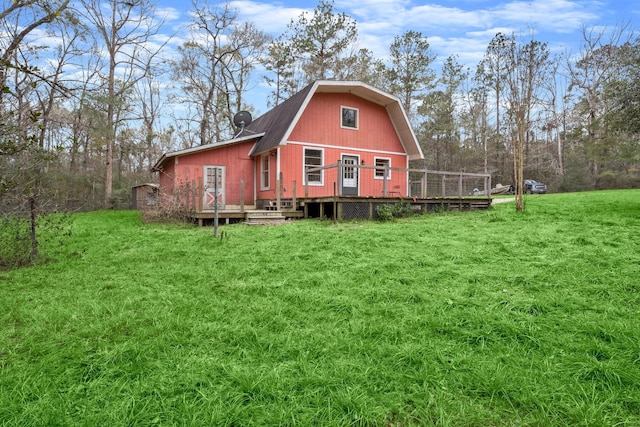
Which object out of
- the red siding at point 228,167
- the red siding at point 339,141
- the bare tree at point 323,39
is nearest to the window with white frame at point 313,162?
the red siding at point 339,141

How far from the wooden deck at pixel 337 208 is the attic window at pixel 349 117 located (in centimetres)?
423

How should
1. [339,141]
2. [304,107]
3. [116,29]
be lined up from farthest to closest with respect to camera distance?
[116,29] < [339,141] < [304,107]

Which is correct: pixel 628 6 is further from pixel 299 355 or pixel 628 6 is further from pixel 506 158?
pixel 299 355

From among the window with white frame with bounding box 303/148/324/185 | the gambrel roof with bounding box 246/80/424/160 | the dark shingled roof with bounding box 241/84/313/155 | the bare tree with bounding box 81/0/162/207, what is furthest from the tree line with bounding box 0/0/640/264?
the window with white frame with bounding box 303/148/324/185

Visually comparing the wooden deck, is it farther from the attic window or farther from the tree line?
the tree line

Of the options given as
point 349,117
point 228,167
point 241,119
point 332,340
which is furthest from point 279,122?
point 332,340

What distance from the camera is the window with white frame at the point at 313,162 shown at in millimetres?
13250

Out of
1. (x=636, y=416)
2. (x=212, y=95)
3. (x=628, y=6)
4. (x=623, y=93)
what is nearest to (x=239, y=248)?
(x=636, y=416)

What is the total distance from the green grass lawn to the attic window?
9631 millimetres

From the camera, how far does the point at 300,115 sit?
12344 mm

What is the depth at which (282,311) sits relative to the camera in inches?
132

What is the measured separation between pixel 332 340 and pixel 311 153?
11223mm

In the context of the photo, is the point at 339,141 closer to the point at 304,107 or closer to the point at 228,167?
the point at 304,107

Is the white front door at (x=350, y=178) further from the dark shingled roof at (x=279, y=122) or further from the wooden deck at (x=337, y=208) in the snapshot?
the dark shingled roof at (x=279, y=122)
